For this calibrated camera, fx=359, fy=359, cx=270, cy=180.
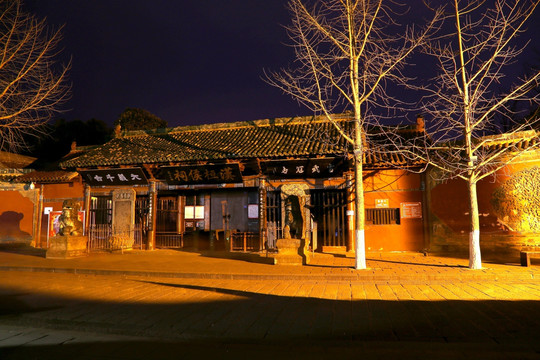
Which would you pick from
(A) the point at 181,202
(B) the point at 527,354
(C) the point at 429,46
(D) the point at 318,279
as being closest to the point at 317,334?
(B) the point at 527,354

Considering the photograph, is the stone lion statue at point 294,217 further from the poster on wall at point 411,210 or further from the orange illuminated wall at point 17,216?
the orange illuminated wall at point 17,216

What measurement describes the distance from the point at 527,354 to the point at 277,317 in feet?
9.22

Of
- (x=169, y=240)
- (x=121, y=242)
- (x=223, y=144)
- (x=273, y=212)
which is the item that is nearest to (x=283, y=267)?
(x=273, y=212)

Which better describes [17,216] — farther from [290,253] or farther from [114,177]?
[290,253]

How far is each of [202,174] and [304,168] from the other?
3.88 m

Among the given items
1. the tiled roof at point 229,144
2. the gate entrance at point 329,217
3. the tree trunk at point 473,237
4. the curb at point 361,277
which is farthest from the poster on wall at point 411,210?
the curb at point 361,277

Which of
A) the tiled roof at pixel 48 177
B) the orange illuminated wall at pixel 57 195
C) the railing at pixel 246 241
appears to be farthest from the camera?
the orange illuminated wall at pixel 57 195

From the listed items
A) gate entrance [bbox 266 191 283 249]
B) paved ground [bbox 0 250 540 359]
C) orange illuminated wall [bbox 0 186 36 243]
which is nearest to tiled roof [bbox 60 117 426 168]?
gate entrance [bbox 266 191 283 249]

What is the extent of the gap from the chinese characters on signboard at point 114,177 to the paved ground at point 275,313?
5590 millimetres

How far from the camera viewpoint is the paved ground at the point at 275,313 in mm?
3826

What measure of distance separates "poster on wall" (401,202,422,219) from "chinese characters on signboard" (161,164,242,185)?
5.95 metres

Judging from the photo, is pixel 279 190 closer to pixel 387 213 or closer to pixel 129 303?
pixel 387 213

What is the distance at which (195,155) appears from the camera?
43.8 feet

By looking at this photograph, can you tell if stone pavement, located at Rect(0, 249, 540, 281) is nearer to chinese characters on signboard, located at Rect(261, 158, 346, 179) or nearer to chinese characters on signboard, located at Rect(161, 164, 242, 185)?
chinese characters on signboard, located at Rect(161, 164, 242, 185)
